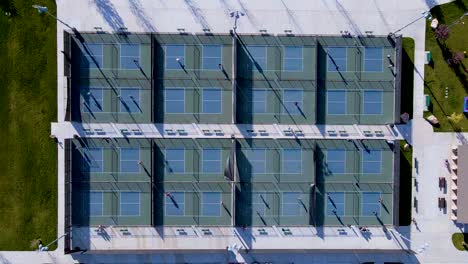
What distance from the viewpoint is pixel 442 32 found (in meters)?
26.5

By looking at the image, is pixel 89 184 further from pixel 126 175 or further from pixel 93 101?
pixel 93 101

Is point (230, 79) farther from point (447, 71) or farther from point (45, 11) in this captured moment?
point (447, 71)

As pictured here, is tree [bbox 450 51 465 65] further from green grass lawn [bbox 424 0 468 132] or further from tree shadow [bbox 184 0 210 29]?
tree shadow [bbox 184 0 210 29]

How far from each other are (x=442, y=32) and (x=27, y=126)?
28.1 m

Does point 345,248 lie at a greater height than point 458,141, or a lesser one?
lesser

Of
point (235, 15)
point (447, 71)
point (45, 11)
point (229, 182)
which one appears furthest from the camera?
point (447, 71)

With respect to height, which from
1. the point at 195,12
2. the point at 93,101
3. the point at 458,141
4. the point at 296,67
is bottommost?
the point at 458,141

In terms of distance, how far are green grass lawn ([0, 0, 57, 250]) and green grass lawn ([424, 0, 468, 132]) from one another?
82.1ft

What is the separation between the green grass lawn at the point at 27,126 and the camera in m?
26.1

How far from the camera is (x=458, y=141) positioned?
27094 millimetres

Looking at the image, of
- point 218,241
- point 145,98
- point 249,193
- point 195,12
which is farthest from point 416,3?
point 218,241

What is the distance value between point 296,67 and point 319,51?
6.09ft

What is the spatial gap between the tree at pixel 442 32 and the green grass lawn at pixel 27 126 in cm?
2528

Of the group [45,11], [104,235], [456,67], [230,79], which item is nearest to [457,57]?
[456,67]
